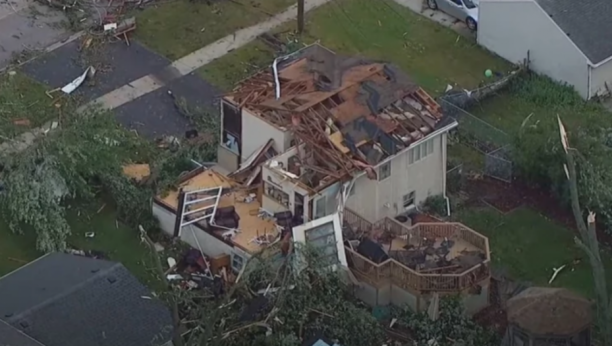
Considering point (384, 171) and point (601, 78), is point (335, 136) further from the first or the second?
point (601, 78)

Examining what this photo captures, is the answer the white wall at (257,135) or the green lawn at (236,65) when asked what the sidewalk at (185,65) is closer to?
the green lawn at (236,65)

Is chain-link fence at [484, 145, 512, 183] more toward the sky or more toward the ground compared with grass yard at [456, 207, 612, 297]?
more toward the sky

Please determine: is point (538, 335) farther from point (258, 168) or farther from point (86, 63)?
point (86, 63)

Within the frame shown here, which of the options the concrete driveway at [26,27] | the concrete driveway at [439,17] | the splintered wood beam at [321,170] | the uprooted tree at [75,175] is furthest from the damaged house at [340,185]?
the concrete driveway at [26,27]

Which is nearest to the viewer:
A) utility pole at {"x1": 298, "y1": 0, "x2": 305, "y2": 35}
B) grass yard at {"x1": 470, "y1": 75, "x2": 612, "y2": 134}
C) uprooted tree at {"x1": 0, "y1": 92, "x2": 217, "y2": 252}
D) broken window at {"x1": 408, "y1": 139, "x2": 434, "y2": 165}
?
uprooted tree at {"x1": 0, "y1": 92, "x2": 217, "y2": 252}

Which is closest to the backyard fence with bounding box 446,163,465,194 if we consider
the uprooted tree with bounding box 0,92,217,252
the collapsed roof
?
the collapsed roof

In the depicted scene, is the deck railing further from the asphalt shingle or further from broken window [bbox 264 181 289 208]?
the asphalt shingle
